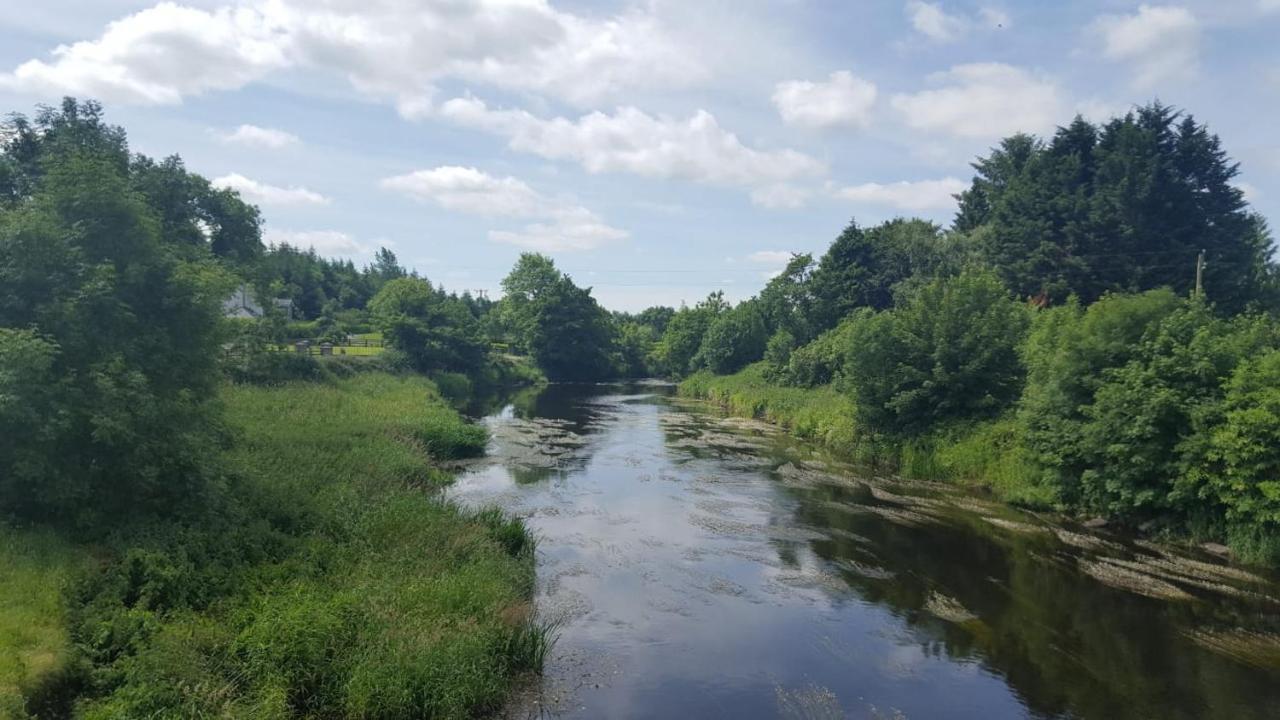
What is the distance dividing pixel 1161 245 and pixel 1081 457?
98.5 ft

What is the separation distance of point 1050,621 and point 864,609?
13.4 feet

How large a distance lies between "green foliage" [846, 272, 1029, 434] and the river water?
16.0ft

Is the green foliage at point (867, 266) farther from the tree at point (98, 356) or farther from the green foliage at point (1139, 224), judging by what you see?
the tree at point (98, 356)

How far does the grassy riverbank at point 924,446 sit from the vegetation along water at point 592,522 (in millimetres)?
168

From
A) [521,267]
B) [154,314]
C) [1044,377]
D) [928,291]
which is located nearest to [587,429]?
[928,291]

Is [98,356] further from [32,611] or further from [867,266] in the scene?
[867,266]

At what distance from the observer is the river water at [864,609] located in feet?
43.6

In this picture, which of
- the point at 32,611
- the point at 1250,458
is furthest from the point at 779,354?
the point at 32,611

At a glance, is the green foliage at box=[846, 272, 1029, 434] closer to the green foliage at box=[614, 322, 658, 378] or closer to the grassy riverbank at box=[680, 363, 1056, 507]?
the grassy riverbank at box=[680, 363, 1056, 507]

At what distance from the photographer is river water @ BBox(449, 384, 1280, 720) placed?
13297 millimetres

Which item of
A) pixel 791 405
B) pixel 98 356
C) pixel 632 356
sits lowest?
pixel 791 405

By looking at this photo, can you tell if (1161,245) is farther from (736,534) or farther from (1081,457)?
(736,534)

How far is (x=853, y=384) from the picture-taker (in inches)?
1398

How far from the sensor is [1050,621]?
1700cm
